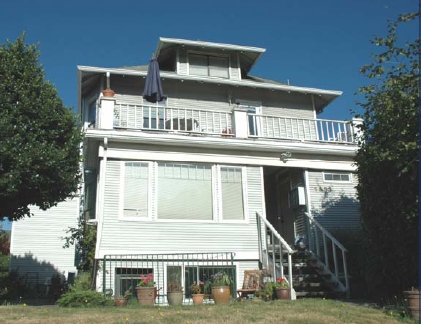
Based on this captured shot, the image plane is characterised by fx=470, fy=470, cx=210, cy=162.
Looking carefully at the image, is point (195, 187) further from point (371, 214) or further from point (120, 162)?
point (371, 214)

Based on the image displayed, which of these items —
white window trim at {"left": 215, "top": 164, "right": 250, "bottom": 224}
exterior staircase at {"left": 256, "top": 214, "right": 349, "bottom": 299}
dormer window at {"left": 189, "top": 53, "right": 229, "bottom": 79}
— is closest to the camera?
exterior staircase at {"left": 256, "top": 214, "right": 349, "bottom": 299}

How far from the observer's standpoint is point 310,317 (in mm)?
7793

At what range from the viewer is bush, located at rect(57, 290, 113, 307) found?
32.2 feet

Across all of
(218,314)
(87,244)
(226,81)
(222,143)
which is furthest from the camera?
(226,81)

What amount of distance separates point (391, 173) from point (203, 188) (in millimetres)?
5617

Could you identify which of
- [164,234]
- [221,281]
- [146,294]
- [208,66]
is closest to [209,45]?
[208,66]

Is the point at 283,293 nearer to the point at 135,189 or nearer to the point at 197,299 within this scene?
the point at 197,299

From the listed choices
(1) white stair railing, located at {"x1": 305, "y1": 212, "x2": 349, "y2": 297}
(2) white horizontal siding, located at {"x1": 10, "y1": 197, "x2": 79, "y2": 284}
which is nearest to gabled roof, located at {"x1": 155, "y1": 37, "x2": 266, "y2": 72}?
(1) white stair railing, located at {"x1": 305, "y1": 212, "x2": 349, "y2": 297}

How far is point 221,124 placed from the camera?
15297 mm

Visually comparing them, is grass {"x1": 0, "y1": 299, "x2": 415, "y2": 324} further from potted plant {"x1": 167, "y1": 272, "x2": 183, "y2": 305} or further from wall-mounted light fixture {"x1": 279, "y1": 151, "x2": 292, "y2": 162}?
wall-mounted light fixture {"x1": 279, "y1": 151, "x2": 292, "y2": 162}

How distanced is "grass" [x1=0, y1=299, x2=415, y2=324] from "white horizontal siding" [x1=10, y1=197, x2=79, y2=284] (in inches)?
522

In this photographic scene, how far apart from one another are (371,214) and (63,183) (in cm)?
717

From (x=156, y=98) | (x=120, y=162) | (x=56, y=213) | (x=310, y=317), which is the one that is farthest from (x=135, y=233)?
(x=56, y=213)

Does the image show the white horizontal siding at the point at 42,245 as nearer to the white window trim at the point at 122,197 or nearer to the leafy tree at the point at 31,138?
the white window trim at the point at 122,197
